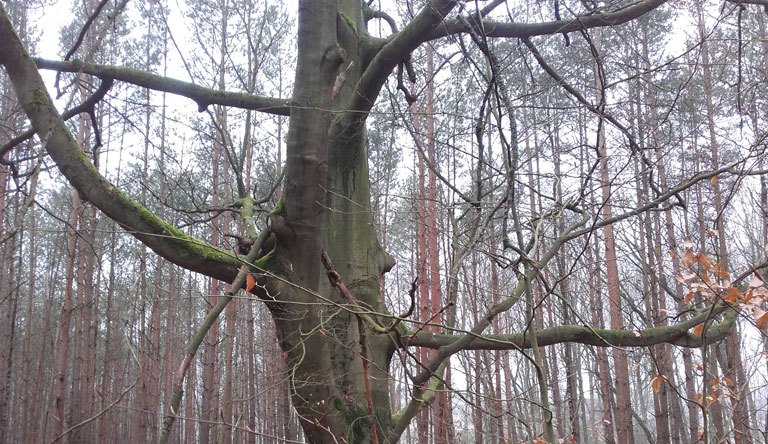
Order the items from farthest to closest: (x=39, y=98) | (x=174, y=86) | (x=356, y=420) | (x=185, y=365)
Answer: (x=174, y=86), (x=356, y=420), (x=39, y=98), (x=185, y=365)

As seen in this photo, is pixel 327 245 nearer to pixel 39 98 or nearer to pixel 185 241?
pixel 185 241

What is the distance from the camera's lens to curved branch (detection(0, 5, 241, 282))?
254 cm

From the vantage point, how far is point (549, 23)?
9.02 ft

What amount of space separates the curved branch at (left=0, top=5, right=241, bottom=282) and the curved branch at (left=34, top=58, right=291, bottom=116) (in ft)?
1.28

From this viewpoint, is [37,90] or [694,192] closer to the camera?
[37,90]

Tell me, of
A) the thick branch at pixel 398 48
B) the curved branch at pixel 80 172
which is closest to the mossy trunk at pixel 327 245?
the thick branch at pixel 398 48

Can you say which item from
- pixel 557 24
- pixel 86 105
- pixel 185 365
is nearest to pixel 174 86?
pixel 86 105

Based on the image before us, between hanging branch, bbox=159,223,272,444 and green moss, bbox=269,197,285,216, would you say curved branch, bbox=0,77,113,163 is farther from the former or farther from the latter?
hanging branch, bbox=159,223,272,444

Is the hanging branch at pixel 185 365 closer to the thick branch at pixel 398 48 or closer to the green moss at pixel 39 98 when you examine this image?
the thick branch at pixel 398 48

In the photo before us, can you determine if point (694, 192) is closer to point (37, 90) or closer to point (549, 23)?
point (549, 23)

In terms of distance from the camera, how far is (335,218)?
10.4 feet

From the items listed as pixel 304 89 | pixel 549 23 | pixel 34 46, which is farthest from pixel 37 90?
pixel 34 46

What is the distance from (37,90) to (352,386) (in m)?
2.26

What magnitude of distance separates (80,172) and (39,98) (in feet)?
1.33
